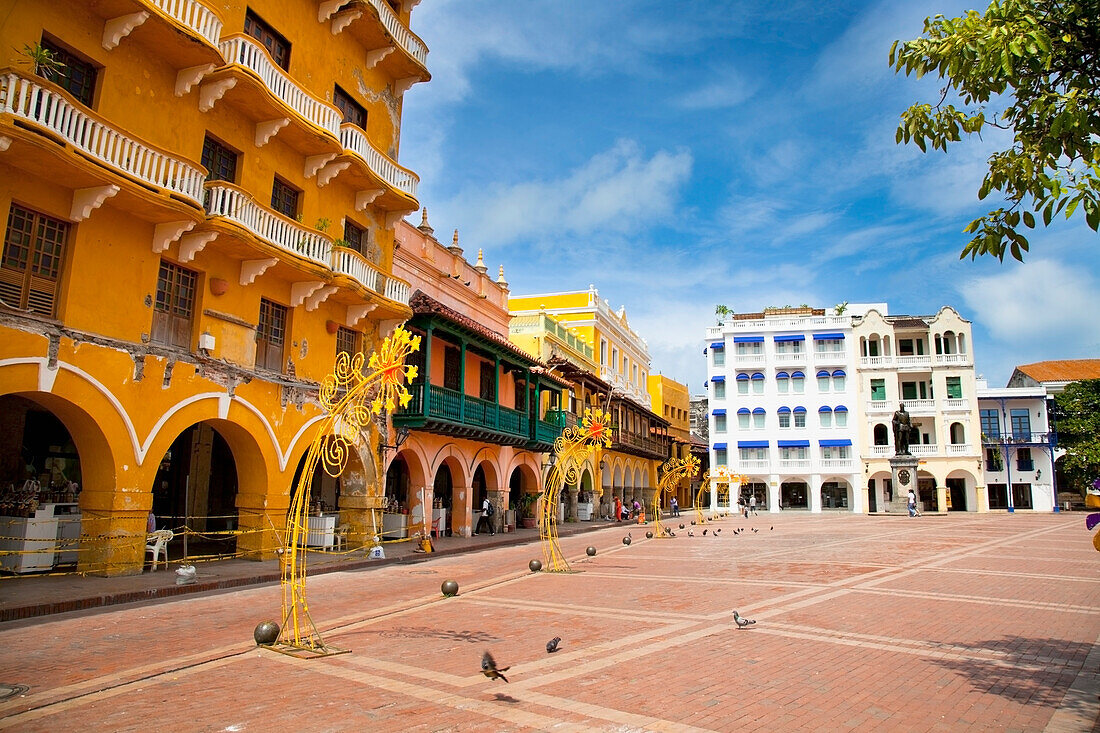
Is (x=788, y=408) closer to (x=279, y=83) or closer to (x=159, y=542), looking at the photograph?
(x=279, y=83)

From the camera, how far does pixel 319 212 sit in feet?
61.8

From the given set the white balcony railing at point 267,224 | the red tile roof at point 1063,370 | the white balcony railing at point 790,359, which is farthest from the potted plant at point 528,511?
the red tile roof at point 1063,370

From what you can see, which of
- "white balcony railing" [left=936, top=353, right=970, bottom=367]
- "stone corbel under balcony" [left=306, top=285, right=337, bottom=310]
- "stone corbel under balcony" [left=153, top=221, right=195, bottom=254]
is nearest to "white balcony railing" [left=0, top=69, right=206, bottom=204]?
"stone corbel under balcony" [left=153, top=221, right=195, bottom=254]

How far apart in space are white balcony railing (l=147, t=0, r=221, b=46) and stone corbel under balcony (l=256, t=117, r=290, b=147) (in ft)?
7.39

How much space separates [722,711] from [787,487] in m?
55.7

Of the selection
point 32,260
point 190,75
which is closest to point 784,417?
point 190,75

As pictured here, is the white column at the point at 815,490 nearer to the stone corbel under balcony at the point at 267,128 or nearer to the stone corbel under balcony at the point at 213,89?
the stone corbel under balcony at the point at 267,128

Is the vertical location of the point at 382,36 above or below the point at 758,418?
above

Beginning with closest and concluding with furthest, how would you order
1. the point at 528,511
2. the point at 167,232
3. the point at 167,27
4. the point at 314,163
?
the point at 167,27, the point at 167,232, the point at 314,163, the point at 528,511

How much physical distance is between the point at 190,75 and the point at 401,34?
865cm

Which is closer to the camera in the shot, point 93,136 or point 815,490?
point 93,136

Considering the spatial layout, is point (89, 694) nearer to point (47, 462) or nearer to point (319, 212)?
point (47, 462)

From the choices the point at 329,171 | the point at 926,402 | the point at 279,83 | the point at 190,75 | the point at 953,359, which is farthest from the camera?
the point at 953,359

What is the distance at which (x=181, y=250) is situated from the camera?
14.4 m
